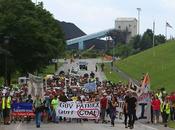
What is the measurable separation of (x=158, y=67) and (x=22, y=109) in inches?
2370

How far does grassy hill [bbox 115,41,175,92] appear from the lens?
233 ft

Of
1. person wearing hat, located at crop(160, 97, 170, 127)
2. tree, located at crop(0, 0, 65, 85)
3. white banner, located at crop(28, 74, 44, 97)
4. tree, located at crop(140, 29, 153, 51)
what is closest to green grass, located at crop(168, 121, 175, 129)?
person wearing hat, located at crop(160, 97, 170, 127)

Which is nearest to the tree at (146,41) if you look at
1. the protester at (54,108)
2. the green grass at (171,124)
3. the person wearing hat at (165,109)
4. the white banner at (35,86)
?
the white banner at (35,86)

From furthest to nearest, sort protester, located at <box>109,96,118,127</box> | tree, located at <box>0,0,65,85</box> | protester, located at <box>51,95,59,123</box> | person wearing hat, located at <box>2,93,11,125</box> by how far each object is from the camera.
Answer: tree, located at <box>0,0,65,85</box> → protester, located at <box>51,95,59,123</box> → person wearing hat, located at <box>2,93,11,125</box> → protester, located at <box>109,96,118,127</box>

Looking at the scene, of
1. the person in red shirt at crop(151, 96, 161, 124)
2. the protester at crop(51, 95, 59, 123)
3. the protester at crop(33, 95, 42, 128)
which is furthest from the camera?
the protester at crop(51, 95, 59, 123)

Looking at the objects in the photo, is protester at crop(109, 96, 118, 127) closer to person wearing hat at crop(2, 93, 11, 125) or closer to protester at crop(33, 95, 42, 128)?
protester at crop(33, 95, 42, 128)

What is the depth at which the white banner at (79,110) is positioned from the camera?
110 feet

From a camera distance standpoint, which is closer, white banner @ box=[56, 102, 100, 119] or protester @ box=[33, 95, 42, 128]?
protester @ box=[33, 95, 42, 128]

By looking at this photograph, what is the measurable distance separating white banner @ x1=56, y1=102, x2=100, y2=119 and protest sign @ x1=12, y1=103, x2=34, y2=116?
1513 millimetres

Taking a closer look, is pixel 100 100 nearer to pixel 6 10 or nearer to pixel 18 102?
pixel 18 102

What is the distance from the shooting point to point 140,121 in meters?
34.3

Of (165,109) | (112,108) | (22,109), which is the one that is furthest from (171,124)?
(22,109)

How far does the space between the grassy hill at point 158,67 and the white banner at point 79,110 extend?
27.9 meters

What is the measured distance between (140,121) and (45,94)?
512 cm
